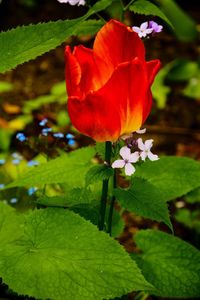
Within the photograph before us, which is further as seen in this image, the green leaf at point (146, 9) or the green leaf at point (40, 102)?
the green leaf at point (40, 102)

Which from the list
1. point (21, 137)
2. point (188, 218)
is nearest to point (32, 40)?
point (21, 137)

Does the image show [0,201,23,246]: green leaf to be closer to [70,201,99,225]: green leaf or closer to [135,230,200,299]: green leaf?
[70,201,99,225]: green leaf

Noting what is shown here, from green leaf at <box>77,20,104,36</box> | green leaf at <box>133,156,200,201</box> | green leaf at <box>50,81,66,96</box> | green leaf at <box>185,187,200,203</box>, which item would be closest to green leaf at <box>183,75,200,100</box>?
green leaf at <box>50,81,66,96</box>

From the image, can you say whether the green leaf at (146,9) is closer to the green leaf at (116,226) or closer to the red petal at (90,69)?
the red petal at (90,69)

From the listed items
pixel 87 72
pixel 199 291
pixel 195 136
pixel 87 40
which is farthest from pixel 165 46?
pixel 87 72

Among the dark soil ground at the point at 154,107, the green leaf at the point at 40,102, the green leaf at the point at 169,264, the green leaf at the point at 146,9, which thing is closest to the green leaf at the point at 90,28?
the green leaf at the point at 146,9

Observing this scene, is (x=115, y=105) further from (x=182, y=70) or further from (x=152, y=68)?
(x=182, y=70)
